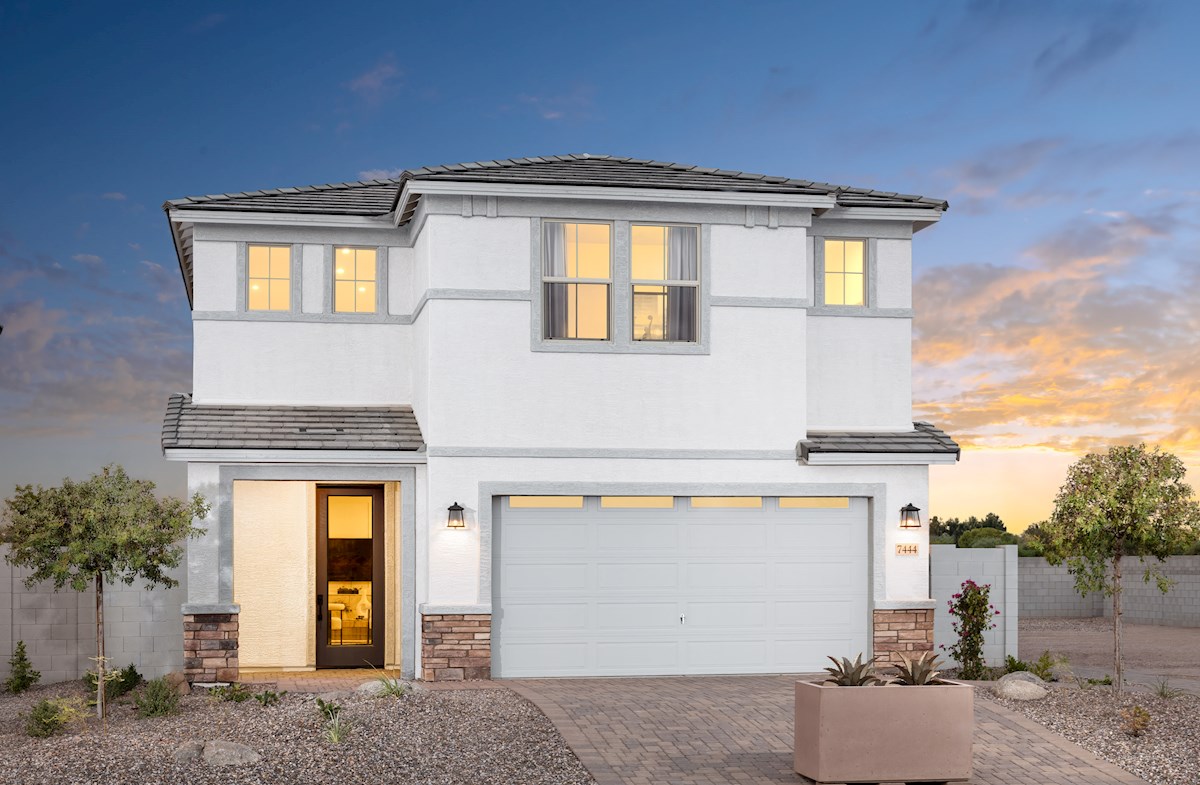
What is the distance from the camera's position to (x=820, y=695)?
10.3 metres

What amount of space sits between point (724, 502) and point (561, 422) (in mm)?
2376

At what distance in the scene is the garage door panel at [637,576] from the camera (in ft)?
54.0

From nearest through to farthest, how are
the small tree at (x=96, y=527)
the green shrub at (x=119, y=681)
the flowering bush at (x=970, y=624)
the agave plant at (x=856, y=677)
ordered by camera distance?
the agave plant at (x=856, y=677)
the small tree at (x=96, y=527)
the green shrub at (x=119, y=681)
the flowering bush at (x=970, y=624)

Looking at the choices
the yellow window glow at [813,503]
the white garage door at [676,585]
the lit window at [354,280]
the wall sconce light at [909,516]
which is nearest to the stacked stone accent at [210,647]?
the white garage door at [676,585]

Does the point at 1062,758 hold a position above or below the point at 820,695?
below

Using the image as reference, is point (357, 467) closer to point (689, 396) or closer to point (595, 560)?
point (595, 560)

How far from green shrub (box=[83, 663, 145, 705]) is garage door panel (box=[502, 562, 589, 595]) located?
456cm

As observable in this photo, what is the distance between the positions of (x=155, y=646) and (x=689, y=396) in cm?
739

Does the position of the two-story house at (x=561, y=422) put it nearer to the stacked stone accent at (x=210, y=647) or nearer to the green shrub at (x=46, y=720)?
the stacked stone accent at (x=210, y=647)

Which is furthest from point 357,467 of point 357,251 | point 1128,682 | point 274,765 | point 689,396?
point 1128,682

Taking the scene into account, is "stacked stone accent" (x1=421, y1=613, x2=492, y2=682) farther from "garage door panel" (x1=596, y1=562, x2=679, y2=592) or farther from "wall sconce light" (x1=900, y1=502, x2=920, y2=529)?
"wall sconce light" (x1=900, y1=502, x2=920, y2=529)

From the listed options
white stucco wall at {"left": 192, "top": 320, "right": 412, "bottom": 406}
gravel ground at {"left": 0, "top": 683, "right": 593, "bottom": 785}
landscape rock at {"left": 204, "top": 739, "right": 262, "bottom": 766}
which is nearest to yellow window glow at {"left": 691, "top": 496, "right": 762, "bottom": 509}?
gravel ground at {"left": 0, "top": 683, "right": 593, "bottom": 785}

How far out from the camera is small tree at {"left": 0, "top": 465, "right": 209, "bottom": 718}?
522 inches

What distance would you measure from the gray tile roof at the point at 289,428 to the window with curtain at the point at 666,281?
3.31m
